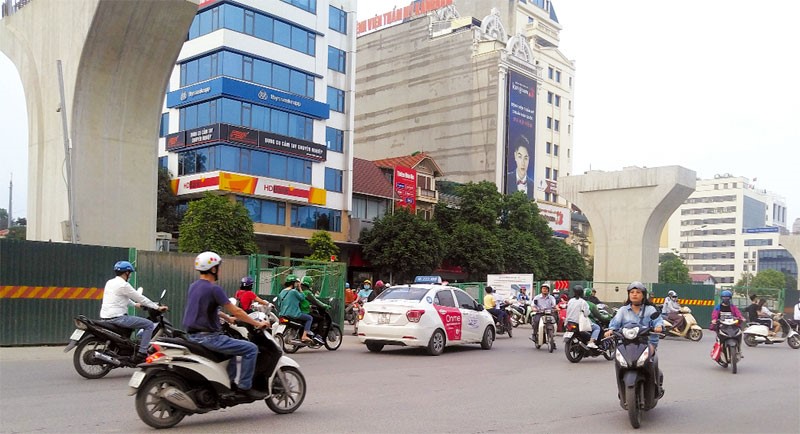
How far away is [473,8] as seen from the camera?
8531 cm

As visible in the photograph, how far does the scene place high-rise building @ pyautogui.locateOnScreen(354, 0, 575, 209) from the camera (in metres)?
72.3

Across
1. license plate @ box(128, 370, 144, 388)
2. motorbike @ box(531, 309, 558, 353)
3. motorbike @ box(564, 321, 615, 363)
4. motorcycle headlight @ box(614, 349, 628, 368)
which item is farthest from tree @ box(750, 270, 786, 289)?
license plate @ box(128, 370, 144, 388)

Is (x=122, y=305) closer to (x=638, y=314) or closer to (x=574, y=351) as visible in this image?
(x=638, y=314)

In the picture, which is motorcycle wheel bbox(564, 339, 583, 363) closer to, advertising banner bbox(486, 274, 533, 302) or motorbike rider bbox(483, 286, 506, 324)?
motorbike rider bbox(483, 286, 506, 324)

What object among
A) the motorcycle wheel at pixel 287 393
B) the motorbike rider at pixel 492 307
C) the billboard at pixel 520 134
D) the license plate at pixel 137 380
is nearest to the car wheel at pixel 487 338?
the motorbike rider at pixel 492 307

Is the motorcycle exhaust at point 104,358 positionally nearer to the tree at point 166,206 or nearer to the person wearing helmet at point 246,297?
the person wearing helmet at point 246,297

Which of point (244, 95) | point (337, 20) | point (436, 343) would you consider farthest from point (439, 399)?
point (337, 20)

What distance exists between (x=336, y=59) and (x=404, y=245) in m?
13.4

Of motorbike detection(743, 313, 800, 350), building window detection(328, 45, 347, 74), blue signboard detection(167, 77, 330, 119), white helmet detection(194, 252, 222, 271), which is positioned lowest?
motorbike detection(743, 313, 800, 350)

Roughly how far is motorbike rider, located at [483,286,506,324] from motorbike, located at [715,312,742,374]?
8.40 metres

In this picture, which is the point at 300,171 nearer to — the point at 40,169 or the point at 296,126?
the point at 296,126

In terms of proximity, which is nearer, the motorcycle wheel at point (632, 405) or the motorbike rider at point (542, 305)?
the motorcycle wheel at point (632, 405)

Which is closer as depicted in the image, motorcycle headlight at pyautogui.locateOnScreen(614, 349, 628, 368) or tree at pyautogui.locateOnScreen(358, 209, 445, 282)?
motorcycle headlight at pyautogui.locateOnScreen(614, 349, 628, 368)

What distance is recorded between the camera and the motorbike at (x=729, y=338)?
1377 centimetres
